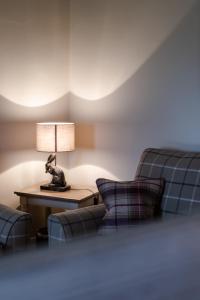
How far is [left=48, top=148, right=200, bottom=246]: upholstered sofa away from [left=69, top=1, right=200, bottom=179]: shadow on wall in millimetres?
305

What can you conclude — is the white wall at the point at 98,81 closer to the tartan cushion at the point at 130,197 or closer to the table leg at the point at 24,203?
the table leg at the point at 24,203

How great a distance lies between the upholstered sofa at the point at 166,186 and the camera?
2.00 meters

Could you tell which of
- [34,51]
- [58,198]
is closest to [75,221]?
[58,198]

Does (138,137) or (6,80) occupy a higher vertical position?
(6,80)

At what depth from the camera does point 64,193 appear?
261 cm

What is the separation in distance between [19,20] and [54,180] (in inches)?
43.1

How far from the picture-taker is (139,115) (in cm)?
275

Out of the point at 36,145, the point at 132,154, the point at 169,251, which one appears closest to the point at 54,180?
the point at 36,145

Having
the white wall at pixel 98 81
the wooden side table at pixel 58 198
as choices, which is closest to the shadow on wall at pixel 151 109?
the white wall at pixel 98 81

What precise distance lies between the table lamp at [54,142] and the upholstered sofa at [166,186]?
54 centimetres

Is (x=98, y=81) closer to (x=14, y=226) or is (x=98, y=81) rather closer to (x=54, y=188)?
(x=54, y=188)

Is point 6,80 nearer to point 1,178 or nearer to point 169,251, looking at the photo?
point 1,178

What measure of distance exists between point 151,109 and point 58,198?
2.84 feet

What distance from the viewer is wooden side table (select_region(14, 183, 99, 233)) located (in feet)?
8.17
